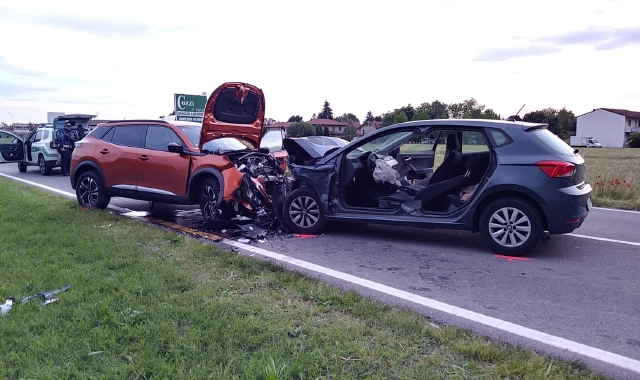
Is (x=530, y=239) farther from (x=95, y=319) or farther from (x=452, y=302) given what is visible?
(x=95, y=319)

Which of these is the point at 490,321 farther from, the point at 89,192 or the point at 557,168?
the point at 89,192

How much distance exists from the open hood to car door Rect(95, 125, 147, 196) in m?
1.47

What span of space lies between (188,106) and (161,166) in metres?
11.1

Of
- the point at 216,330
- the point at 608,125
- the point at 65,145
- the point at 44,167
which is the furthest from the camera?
the point at 608,125

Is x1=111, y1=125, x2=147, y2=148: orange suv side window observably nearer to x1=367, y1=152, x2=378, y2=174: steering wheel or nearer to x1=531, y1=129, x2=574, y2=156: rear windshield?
x1=367, y1=152, x2=378, y2=174: steering wheel

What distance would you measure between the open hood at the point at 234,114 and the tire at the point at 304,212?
192 cm

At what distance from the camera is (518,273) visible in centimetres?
551

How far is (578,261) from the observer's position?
19.6 ft

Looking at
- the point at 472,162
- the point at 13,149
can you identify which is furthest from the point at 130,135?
the point at 13,149

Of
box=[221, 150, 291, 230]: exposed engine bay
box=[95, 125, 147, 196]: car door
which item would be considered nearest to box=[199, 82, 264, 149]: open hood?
box=[221, 150, 291, 230]: exposed engine bay

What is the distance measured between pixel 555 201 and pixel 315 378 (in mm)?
4074

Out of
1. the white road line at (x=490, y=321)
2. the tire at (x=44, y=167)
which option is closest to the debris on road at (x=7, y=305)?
the white road line at (x=490, y=321)

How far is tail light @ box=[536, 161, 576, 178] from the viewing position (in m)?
5.94

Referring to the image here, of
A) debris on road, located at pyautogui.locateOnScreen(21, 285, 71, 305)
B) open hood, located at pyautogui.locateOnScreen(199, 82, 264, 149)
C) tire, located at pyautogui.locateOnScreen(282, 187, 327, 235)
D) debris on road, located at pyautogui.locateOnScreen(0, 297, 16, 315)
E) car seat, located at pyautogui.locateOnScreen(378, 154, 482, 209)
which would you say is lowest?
debris on road, located at pyautogui.locateOnScreen(0, 297, 16, 315)
